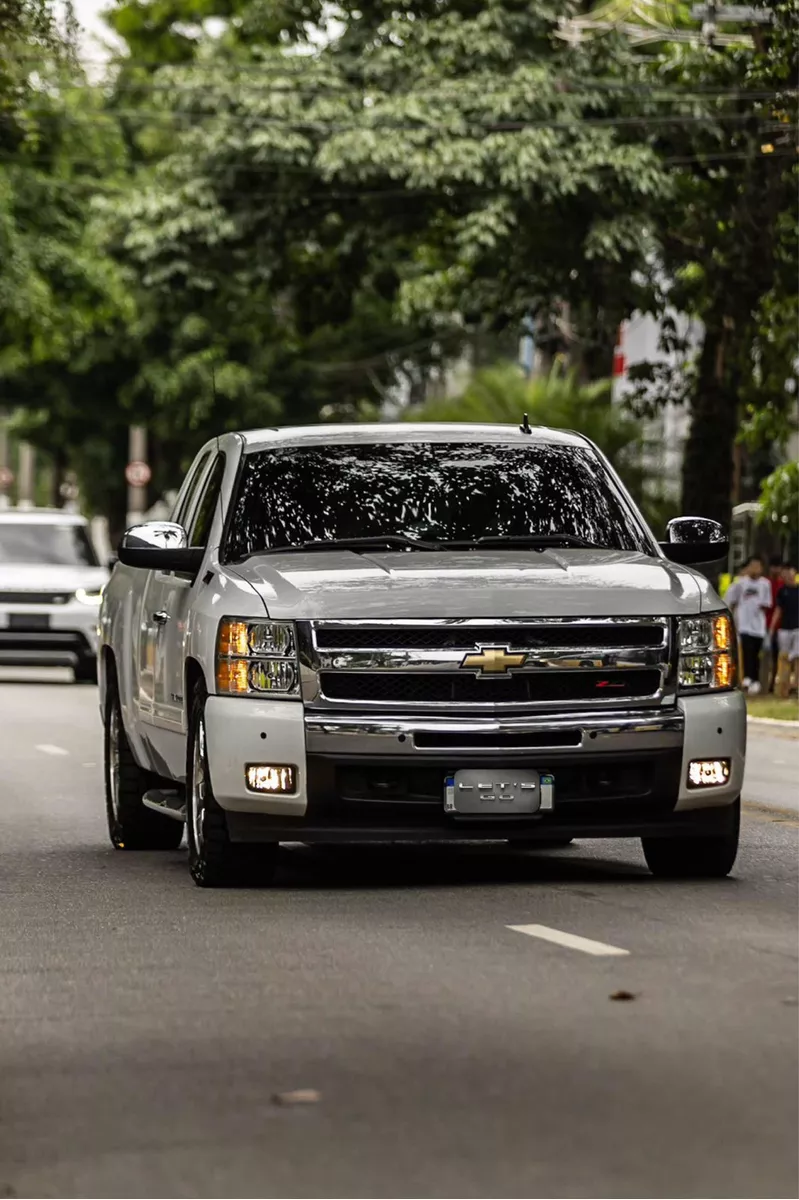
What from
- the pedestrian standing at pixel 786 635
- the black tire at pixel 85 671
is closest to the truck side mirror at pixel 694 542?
the pedestrian standing at pixel 786 635

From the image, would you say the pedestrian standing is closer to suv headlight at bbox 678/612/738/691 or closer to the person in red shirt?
the person in red shirt

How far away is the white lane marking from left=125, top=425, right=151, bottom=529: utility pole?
48.1 m

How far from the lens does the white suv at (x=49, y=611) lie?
3161 centimetres

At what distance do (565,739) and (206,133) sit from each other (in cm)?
2194

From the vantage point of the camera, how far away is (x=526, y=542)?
1214 centimetres

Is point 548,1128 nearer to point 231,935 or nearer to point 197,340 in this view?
point 231,935

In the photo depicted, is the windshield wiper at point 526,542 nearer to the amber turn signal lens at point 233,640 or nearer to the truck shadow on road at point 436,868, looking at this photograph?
the amber turn signal lens at point 233,640

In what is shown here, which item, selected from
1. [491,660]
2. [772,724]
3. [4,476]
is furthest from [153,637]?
[4,476]

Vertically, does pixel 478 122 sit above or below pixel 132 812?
above

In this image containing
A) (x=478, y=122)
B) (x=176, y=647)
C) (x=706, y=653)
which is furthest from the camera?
(x=478, y=122)

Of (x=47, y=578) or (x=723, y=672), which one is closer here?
(x=723, y=672)

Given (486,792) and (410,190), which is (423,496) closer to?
(486,792)

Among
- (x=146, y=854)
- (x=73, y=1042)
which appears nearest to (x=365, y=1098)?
(x=73, y=1042)

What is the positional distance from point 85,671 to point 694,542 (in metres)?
20.5
